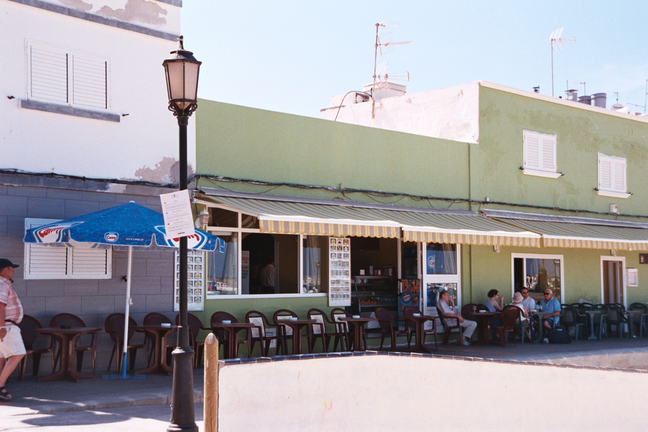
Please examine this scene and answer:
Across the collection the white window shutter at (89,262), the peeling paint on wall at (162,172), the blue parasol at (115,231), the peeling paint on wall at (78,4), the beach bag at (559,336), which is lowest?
the beach bag at (559,336)

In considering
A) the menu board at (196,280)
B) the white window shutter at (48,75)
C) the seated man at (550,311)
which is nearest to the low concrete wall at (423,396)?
the menu board at (196,280)

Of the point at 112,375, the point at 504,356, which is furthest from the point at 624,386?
the point at 112,375

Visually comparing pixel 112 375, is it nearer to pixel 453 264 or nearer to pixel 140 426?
pixel 140 426

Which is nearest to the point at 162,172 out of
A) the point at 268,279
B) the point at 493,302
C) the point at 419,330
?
the point at 268,279

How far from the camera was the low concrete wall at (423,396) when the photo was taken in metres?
6.65

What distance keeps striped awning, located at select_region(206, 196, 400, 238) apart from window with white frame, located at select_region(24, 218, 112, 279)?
2028mm

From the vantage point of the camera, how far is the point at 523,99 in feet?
57.4

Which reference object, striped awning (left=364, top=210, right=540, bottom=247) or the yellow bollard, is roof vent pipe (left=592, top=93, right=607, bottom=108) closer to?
striped awning (left=364, top=210, right=540, bottom=247)

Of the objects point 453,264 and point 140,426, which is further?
A: point 453,264

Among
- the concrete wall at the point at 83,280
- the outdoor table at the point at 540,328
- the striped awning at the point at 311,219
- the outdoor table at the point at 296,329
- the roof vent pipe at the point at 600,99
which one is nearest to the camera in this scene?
the concrete wall at the point at 83,280

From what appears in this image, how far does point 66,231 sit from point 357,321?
5340 millimetres

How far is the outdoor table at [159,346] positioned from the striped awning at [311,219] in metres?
2.02

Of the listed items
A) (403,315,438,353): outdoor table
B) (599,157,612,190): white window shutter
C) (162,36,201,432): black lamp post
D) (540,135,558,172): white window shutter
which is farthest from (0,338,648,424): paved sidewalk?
(599,157,612,190): white window shutter

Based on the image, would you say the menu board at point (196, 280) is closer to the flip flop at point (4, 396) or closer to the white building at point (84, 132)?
the white building at point (84, 132)
